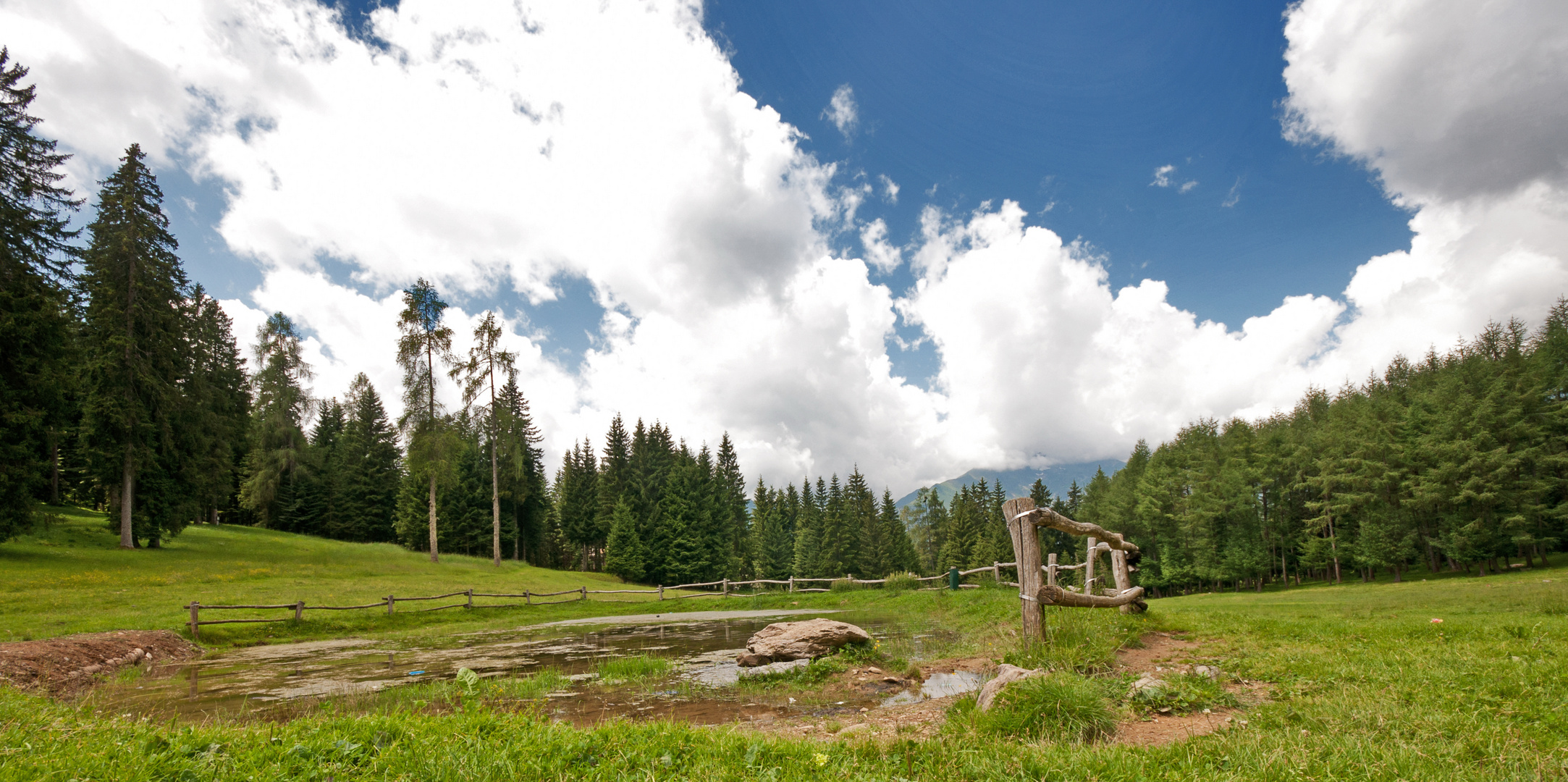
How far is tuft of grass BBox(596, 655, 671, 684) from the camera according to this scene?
10.2 m

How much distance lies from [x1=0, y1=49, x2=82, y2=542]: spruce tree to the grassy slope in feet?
12.0

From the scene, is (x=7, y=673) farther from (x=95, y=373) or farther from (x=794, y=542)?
(x=794, y=542)

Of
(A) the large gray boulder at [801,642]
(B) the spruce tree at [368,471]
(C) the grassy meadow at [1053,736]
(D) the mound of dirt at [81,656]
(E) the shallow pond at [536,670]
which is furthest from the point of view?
(B) the spruce tree at [368,471]

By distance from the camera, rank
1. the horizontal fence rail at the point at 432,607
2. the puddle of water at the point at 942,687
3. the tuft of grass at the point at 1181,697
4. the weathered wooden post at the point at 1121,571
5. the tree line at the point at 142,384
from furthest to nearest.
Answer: the tree line at the point at 142,384 → the horizontal fence rail at the point at 432,607 → the weathered wooden post at the point at 1121,571 → the puddle of water at the point at 942,687 → the tuft of grass at the point at 1181,697

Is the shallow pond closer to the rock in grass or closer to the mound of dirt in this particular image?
the mound of dirt

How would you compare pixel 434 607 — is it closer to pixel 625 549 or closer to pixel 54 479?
pixel 54 479

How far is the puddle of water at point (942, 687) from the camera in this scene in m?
7.86

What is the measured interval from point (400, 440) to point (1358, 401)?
78.1 metres

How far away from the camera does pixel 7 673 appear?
397 inches

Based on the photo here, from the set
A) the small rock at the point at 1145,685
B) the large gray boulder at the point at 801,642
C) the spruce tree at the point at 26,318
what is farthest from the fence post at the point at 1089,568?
the spruce tree at the point at 26,318

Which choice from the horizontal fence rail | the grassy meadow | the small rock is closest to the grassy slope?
the horizontal fence rail

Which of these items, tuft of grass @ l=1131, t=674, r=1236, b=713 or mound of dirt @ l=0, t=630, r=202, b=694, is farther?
mound of dirt @ l=0, t=630, r=202, b=694

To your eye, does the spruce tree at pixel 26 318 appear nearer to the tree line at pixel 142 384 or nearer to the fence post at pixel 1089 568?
the tree line at pixel 142 384

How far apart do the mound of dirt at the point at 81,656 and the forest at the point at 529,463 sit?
16.7 m
